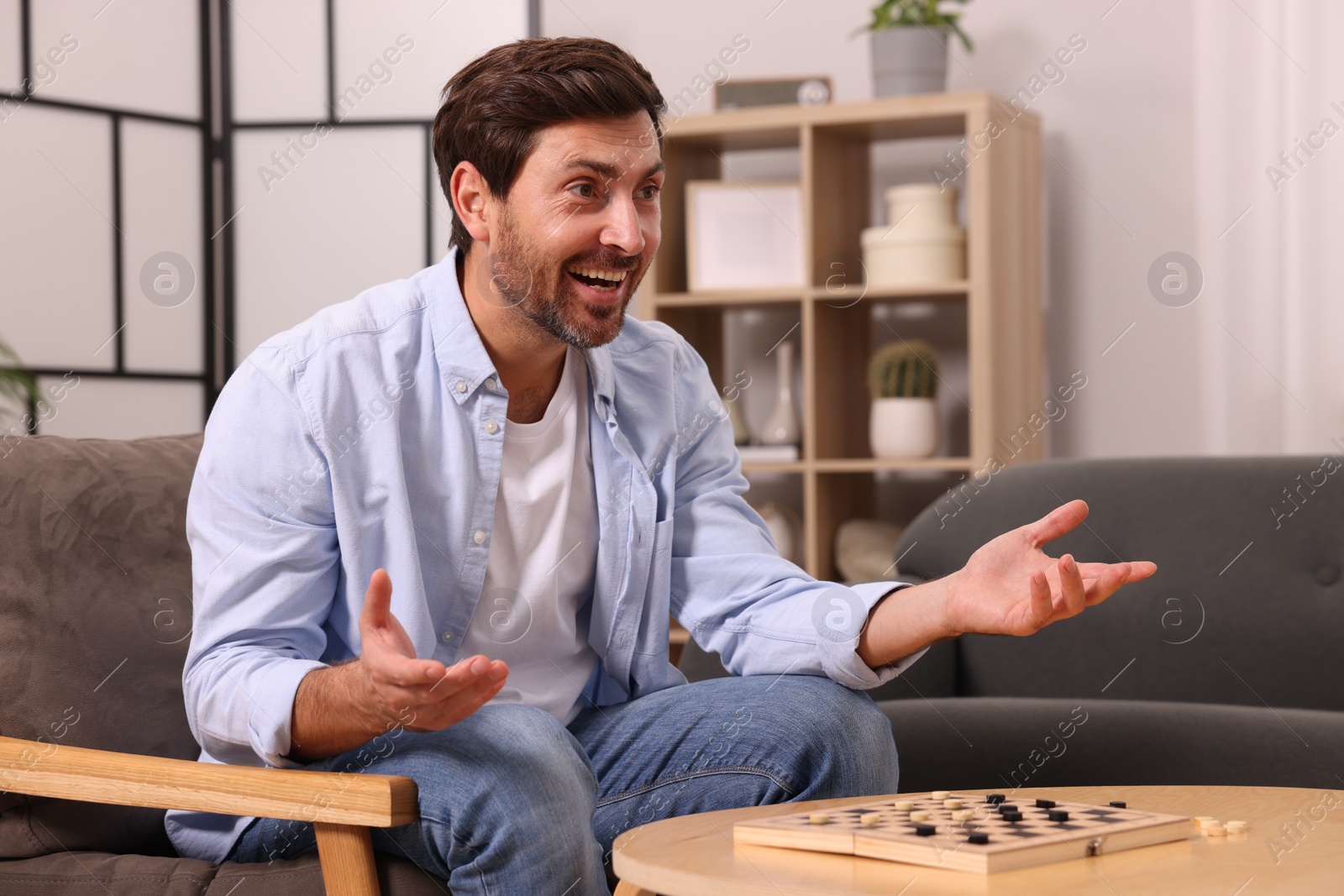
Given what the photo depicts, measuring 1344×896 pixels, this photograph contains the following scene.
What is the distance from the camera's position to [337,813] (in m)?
1.01

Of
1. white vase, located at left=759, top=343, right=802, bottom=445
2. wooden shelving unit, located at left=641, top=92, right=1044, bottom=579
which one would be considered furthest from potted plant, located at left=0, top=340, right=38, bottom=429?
white vase, located at left=759, top=343, right=802, bottom=445

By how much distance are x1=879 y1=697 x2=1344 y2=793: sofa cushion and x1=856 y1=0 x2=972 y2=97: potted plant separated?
170 centimetres

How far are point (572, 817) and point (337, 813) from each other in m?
0.18

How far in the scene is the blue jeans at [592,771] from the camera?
1.04m

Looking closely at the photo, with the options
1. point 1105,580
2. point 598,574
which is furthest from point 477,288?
point 1105,580

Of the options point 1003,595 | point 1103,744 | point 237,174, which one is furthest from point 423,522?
point 237,174

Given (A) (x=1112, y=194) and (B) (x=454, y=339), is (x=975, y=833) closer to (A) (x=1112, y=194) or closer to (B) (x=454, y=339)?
(B) (x=454, y=339)

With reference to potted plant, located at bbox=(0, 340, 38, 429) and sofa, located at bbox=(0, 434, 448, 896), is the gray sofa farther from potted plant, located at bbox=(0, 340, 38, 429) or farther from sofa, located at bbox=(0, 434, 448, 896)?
potted plant, located at bbox=(0, 340, 38, 429)

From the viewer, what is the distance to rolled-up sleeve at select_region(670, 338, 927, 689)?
1.32 m

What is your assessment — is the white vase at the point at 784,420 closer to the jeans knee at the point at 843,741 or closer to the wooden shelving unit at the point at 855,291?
the wooden shelving unit at the point at 855,291

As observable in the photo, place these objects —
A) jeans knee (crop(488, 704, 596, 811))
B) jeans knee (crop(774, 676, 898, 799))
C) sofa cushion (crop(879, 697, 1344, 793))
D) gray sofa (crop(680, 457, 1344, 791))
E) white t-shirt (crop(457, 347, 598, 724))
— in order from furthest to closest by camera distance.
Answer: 1. gray sofa (crop(680, 457, 1344, 791))
2. sofa cushion (crop(879, 697, 1344, 793))
3. white t-shirt (crop(457, 347, 598, 724))
4. jeans knee (crop(774, 676, 898, 799))
5. jeans knee (crop(488, 704, 596, 811))

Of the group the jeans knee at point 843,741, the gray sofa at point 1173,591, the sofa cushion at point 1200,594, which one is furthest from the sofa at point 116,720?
the sofa cushion at point 1200,594

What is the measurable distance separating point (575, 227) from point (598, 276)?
6 centimetres

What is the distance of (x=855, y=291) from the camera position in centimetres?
300
